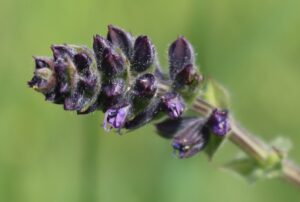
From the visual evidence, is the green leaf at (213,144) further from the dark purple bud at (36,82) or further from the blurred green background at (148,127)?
the dark purple bud at (36,82)

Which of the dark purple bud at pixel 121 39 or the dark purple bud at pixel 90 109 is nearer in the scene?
the dark purple bud at pixel 90 109

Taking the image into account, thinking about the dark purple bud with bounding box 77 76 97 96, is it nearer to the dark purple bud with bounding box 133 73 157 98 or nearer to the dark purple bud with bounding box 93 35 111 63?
the dark purple bud with bounding box 93 35 111 63

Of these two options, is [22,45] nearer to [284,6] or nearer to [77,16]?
[77,16]

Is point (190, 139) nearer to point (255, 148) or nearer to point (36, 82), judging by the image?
point (255, 148)

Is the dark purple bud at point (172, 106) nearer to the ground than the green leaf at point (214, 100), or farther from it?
farther from it

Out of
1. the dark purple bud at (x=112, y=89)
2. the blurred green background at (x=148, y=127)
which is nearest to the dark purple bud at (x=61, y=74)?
the dark purple bud at (x=112, y=89)

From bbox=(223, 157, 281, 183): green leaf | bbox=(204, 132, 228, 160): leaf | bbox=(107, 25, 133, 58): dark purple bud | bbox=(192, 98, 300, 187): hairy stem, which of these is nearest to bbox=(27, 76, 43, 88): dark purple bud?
bbox=(107, 25, 133, 58): dark purple bud

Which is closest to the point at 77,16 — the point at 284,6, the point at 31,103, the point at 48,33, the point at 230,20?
the point at 48,33
